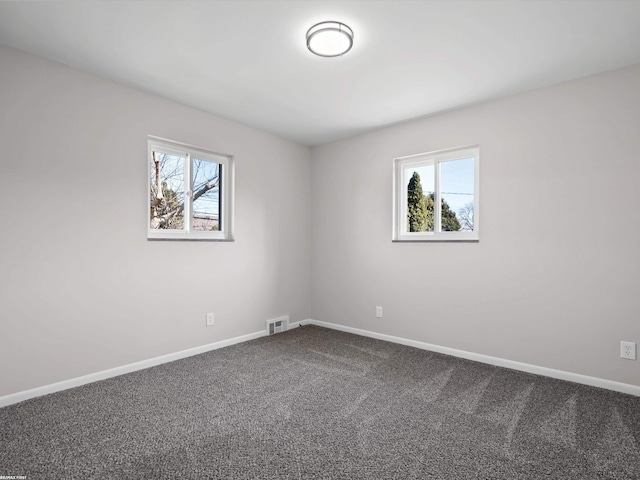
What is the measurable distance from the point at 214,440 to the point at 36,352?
1.51 m

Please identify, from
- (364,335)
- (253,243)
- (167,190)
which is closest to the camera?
(167,190)

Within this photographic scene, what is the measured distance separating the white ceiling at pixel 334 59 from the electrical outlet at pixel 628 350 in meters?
2.00

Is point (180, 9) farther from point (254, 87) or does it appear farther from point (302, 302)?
point (302, 302)

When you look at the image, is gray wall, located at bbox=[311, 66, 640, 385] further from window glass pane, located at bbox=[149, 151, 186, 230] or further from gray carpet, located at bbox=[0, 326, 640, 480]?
window glass pane, located at bbox=[149, 151, 186, 230]

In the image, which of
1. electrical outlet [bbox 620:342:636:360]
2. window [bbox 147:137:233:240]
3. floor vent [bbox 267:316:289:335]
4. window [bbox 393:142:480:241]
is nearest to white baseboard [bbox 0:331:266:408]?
floor vent [bbox 267:316:289:335]

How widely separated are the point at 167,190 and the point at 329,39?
202 centimetres

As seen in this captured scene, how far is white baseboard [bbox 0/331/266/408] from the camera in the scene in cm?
225

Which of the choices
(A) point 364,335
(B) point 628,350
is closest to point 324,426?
(A) point 364,335

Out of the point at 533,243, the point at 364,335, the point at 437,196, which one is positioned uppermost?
the point at 437,196

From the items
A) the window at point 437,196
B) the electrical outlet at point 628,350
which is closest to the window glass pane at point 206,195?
the window at point 437,196

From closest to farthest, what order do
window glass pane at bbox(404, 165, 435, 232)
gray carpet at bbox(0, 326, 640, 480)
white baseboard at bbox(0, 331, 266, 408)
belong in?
gray carpet at bbox(0, 326, 640, 480)
white baseboard at bbox(0, 331, 266, 408)
window glass pane at bbox(404, 165, 435, 232)

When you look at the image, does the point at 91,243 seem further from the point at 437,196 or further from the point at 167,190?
the point at 437,196

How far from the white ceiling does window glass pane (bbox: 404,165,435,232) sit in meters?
0.75

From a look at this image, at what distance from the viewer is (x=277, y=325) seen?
4.05 meters
